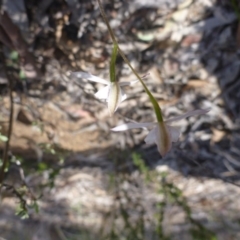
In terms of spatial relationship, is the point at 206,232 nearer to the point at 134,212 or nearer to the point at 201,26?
the point at 134,212

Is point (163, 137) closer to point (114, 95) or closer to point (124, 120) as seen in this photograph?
point (114, 95)

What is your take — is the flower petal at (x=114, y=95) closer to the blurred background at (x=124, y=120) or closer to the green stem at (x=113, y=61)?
the green stem at (x=113, y=61)

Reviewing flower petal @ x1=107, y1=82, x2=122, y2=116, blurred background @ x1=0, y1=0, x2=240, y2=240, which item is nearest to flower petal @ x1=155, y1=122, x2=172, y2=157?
flower petal @ x1=107, y1=82, x2=122, y2=116

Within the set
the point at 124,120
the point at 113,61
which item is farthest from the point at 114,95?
the point at 124,120

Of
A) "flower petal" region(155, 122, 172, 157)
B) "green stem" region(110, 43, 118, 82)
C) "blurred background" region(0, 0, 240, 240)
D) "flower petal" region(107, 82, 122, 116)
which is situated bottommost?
"flower petal" region(155, 122, 172, 157)

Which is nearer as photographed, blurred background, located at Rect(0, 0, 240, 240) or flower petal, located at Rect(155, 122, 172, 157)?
flower petal, located at Rect(155, 122, 172, 157)

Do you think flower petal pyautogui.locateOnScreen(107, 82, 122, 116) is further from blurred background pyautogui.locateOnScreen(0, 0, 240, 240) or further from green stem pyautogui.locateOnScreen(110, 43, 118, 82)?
blurred background pyautogui.locateOnScreen(0, 0, 240, 240)

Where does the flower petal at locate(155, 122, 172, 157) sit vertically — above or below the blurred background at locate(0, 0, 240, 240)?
below

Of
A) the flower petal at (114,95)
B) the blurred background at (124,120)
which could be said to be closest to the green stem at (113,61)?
the flower petal at (114,95)

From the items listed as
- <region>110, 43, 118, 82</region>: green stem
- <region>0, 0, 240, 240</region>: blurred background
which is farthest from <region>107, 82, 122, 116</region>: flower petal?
<region>0, 0, 240, 240</region>: blurred background
